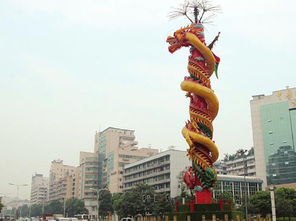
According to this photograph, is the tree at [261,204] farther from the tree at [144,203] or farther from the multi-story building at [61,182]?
the multi-story building at [61,182]

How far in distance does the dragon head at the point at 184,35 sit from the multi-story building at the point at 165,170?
5048cm

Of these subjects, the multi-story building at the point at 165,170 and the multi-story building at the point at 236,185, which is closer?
the multi-story building at the point at 236,185

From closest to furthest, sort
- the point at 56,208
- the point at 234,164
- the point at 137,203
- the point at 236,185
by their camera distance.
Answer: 1. the point at 137,203
2. the point at 236,185
3. the point at 56,208
4. the point at 234,164

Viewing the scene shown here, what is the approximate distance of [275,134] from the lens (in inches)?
3376

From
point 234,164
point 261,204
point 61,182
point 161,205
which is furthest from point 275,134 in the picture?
point 61,182

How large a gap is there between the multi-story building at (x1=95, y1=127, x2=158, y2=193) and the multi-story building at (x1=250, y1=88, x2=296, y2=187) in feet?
127

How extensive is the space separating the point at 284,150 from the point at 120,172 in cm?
4818

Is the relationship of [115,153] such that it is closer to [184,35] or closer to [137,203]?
[137,203]

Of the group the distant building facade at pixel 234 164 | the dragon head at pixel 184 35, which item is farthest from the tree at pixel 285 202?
the distant building facade at pixel 234 164

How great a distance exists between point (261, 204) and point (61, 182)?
378 feet

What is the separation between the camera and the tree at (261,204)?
57000 mm

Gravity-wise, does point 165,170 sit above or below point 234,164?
below

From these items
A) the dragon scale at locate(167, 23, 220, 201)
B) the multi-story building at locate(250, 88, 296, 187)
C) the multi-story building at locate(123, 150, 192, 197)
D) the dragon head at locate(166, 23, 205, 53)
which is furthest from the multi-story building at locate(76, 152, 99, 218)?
the dragon scale at locate(167, 23, 220, 201)

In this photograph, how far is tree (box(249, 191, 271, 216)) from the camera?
187 ft
